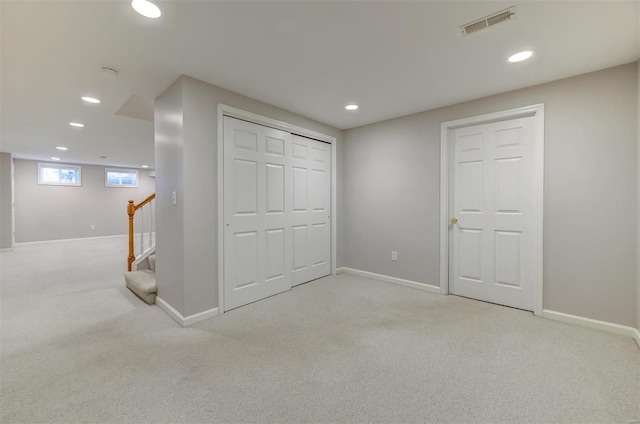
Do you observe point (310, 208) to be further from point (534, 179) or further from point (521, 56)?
point (521, 56)

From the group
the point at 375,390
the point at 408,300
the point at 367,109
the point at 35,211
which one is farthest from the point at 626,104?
the point at 35,211

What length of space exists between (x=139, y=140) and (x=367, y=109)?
4531 mm

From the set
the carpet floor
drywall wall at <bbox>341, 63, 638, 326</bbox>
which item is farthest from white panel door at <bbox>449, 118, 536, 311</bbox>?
the carpet floor

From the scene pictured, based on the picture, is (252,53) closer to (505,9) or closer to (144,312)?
(505,9)

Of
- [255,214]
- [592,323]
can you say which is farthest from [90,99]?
[592,323]

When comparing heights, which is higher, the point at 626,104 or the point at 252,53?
the point at 252,53

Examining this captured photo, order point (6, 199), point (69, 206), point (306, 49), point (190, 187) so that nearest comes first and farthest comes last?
1. point (306, 49)
2. point (190, 187)
3. point (6, 199)
4. point (69, 206)

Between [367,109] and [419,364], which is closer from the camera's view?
[419,364]

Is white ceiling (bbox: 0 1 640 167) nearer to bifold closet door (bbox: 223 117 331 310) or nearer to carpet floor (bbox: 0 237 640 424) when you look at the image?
bifold closet door (bbox: 223 117 331 310)

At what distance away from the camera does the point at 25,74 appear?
8.43ft

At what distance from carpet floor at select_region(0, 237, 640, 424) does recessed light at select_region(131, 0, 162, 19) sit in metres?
2.33

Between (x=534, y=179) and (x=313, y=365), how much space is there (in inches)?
109

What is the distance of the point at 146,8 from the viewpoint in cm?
170

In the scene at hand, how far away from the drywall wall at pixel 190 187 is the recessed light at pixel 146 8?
86 cm
